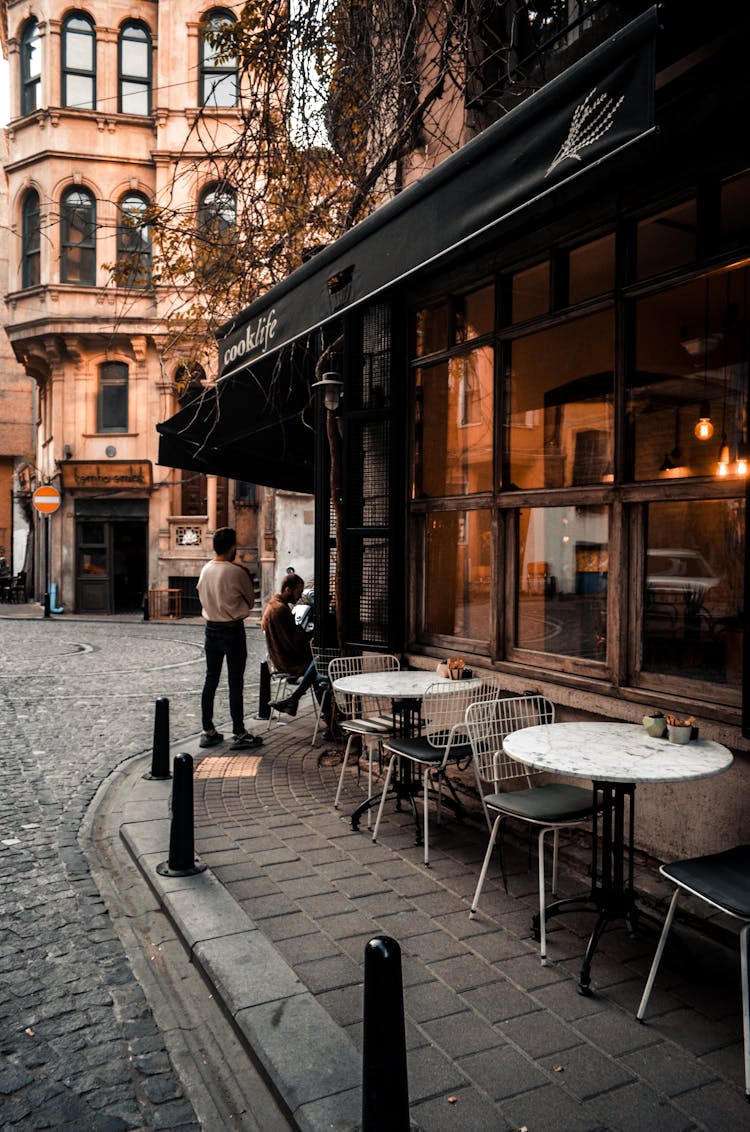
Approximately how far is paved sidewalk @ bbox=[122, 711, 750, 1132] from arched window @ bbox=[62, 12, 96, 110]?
24.9m

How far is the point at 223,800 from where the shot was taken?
5973mm

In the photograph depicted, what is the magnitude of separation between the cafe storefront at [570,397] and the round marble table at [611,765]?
33 centimetres

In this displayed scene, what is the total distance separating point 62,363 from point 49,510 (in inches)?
222

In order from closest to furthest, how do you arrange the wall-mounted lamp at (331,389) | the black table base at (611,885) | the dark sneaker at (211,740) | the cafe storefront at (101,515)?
the black table base at (611,885)
the wall-mounted lamp at (331,389)
the dark sneaker at (211,740)
the cafe storefront at (101,515)

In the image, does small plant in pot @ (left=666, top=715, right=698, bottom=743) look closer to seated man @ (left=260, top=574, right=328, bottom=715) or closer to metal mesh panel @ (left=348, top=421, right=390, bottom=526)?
metal mesh panel @ (left=348, top=421, right=390, bottom=526)

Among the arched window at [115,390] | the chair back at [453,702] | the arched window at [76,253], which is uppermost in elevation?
the arched window at [76,253]

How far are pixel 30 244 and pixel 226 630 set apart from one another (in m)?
22.2

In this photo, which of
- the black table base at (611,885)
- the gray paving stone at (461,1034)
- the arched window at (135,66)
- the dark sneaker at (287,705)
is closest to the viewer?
the gray paving stone at (461,1034)

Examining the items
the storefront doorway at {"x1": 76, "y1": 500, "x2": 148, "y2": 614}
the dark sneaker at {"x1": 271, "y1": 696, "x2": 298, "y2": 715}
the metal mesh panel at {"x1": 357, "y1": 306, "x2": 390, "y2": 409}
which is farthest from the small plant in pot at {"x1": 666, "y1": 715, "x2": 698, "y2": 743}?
the storefront doorway at {"x1": 76, "y1": 500, "x2": 148, "y2": 614}

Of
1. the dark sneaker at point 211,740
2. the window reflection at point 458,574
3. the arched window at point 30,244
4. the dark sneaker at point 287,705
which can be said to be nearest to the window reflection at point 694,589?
the window reflection at point 458,574

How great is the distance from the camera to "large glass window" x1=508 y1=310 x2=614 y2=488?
5055 mm

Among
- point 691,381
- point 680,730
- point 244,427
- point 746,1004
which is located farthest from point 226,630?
point 746,1004

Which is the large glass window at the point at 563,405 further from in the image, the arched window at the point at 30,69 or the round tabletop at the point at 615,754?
the arched window at the point at 30,69

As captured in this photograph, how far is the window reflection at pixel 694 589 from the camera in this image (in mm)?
4375
